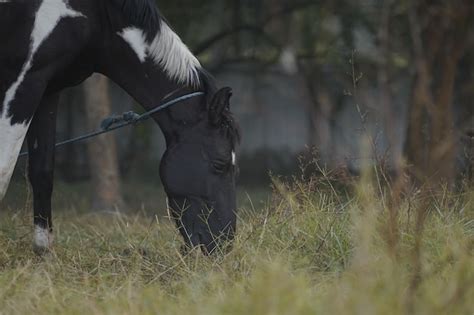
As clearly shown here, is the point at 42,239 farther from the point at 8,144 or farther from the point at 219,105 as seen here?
the point at 219,105

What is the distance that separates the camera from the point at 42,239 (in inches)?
221

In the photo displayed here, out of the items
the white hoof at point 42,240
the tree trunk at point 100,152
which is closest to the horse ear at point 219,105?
the white hoof at point 42,240

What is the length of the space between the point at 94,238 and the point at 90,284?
5.36 ft

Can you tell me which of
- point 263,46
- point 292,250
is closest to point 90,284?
point 292,250

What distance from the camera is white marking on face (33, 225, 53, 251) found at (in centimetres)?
557

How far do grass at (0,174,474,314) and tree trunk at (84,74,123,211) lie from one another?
3.29 metres

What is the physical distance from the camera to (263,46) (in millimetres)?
12398

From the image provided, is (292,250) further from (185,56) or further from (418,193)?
(185,56)

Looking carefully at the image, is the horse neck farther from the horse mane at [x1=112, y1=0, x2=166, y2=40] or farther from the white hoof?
the white hoof

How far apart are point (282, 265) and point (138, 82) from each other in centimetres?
172

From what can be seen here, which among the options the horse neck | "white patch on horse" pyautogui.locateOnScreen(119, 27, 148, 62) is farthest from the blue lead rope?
"white patch on horse" pyautogui.locateOnScreen(119, 27, 148, 62)

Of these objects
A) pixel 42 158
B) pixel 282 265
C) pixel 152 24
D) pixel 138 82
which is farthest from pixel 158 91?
pixel 282 265

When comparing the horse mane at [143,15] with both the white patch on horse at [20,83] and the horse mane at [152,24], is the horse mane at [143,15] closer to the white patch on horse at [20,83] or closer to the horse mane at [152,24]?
the horse mane at [152,24]

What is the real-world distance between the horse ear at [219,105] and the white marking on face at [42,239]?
3.83 feet
